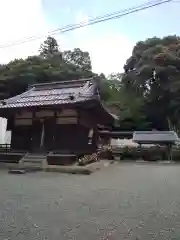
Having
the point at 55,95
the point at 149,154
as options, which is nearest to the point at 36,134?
the point at 55,95

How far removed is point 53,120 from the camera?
17.4 metres

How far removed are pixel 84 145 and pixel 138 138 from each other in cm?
1150

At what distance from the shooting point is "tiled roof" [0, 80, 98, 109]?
16.5 meters

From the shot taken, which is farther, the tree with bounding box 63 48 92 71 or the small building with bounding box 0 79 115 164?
the tree with bounding box 63 48 92 71

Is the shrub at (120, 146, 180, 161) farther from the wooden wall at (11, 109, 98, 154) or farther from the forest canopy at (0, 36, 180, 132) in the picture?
the forest canopy at (0, 36, 180, 132)

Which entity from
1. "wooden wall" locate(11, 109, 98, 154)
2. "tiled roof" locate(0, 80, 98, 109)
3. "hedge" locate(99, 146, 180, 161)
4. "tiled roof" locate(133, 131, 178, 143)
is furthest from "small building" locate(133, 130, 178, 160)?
"wooden wall" locate(11, 109, 98, 154)

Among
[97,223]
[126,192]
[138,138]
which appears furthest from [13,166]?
[138,138]

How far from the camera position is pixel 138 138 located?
2744cm

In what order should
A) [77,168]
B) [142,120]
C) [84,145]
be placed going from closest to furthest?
[77,168] → [84,145] → [142,120]

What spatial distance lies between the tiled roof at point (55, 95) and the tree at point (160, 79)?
56.1 feet

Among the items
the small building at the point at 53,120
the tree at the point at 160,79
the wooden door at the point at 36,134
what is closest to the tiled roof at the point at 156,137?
the tree at the point at 160,79

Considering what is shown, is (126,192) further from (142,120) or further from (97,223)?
(142,120)

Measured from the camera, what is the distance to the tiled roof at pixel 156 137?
26000mm

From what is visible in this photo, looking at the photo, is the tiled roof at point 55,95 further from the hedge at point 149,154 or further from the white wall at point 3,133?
the hedge at point 149,154
